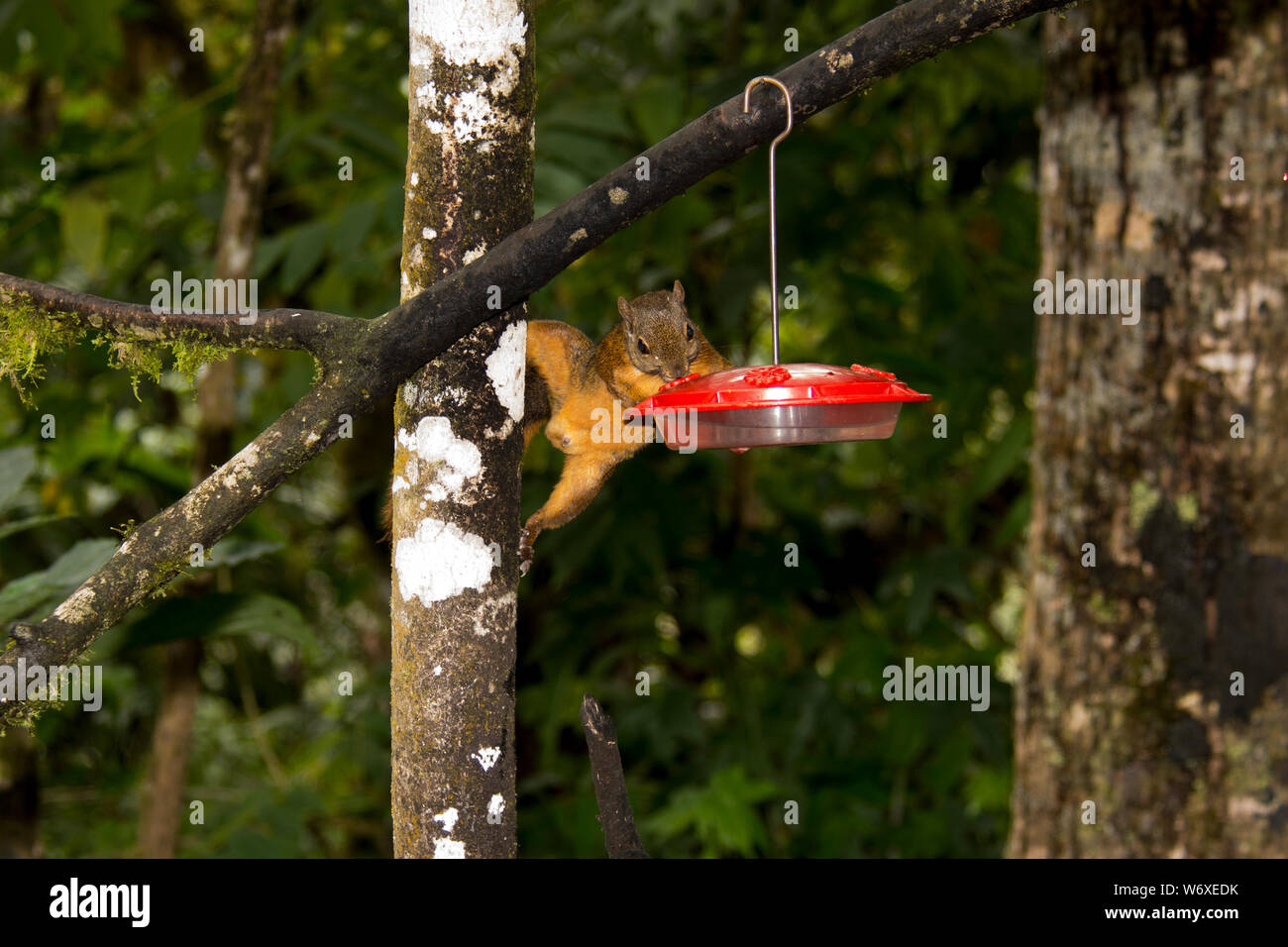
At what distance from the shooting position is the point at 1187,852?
3080 millimetres

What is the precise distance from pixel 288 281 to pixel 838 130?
8.08 ft

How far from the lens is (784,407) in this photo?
1553mm

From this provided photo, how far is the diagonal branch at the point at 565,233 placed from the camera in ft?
4.32

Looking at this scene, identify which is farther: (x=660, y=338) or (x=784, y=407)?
(x=660, y=338)

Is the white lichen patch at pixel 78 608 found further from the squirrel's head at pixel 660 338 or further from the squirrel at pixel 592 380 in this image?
the squirrel's head at pixel 660 338

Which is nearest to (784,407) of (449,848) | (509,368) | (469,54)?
(509,368)

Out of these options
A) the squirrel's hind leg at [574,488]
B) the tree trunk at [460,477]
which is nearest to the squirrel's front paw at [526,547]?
the squirrel's hind leg at [574,488]

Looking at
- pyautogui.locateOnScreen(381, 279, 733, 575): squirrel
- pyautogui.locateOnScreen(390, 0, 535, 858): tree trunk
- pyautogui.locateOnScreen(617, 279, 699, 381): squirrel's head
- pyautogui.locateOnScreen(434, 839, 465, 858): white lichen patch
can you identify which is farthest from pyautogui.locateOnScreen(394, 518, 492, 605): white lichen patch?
pyautogui.locateOnScreen(617, 279, 699, 381): squirrel's head

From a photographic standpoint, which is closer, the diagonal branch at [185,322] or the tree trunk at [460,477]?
the diagonal branch at [185,322]

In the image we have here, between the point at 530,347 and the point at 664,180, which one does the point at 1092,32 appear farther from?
the point at 664,180

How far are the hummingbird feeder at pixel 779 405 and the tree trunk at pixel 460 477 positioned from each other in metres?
0.28

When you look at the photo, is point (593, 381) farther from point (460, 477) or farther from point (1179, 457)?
point (1179, 457)

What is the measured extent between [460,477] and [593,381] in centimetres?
88

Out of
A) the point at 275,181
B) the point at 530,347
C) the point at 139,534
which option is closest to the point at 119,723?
the point at 275,181
